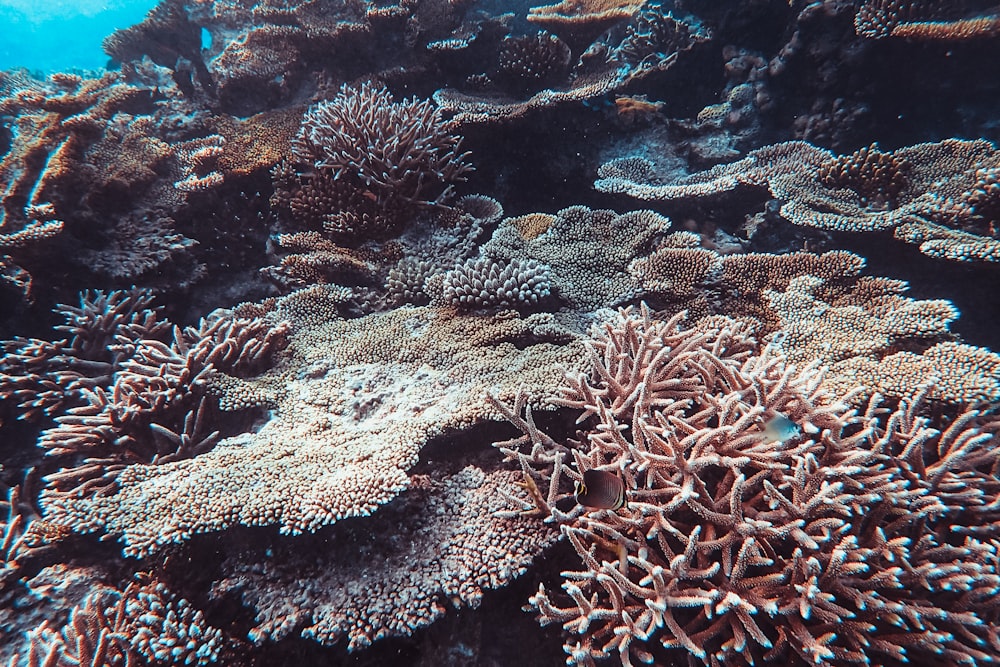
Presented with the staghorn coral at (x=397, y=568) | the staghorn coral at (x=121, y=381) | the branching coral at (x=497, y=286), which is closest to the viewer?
the staghorn coral at (x=397, y=568)

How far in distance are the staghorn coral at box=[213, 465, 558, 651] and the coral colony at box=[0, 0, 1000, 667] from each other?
0.02 meters

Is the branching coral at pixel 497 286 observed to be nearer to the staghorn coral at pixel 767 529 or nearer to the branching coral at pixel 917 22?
the staghorn coral at pixel 767 529

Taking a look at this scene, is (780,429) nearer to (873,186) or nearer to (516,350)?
(516,350)

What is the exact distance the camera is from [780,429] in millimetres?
2203

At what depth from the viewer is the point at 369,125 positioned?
15.0 feet

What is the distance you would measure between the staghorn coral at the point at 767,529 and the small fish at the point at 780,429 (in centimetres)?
3

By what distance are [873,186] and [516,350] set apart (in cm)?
420

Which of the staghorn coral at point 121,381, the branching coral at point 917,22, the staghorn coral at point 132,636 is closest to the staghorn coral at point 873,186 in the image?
the branching coral at point 917,22

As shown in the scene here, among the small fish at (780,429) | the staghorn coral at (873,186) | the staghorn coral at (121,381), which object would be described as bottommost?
the small fish at (780,429)

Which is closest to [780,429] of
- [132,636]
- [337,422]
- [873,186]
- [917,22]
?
[337,422]

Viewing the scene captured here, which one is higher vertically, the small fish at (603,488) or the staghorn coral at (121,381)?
the staghorn coral at (121,381)

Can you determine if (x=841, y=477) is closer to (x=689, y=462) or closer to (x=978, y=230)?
(x=689, y=462)

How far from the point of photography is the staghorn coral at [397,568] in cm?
233

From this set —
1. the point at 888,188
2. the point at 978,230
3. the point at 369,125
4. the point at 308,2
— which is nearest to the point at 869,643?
the point at 978,230
